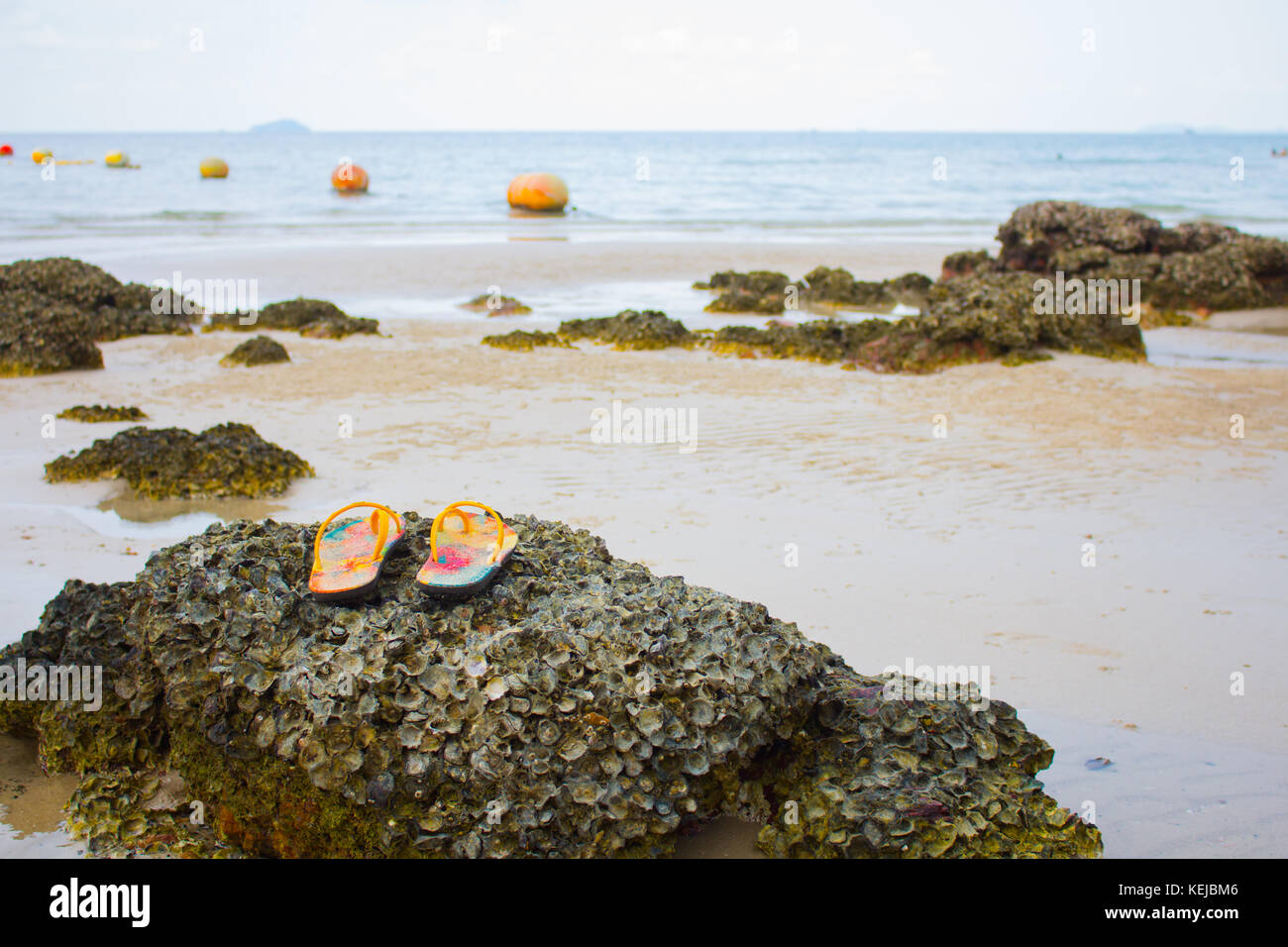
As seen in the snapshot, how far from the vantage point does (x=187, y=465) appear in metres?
6.36

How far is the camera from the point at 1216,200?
41812mm

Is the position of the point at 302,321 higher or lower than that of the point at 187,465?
higher

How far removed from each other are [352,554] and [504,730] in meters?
0.89

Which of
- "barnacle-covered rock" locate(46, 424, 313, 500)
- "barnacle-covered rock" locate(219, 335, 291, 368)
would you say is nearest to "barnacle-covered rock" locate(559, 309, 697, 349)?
"barnacle-covered rock" locate(219, 335, 291, 368)

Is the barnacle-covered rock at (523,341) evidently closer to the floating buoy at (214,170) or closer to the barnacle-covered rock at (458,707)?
the barnacle-covered rock at (458,707)

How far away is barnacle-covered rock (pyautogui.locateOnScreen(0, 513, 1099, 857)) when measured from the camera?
249cm

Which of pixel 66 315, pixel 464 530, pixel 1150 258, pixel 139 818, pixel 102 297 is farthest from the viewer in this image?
pixel 1150 258

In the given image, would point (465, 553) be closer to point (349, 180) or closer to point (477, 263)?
point (477, 263)

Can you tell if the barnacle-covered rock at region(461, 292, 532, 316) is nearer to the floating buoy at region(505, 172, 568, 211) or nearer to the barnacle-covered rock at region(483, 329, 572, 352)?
the barnacle-covered rock at region(483, 329, 572, 352)

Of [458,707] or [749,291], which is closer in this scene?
[458,707]

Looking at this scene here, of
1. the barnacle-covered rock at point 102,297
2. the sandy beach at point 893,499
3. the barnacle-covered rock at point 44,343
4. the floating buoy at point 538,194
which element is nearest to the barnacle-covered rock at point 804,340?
the sandy beach at point 893,499

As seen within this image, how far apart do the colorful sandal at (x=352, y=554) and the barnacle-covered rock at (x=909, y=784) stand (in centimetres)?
127

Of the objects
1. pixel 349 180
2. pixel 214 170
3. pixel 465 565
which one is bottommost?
pixel 465 565

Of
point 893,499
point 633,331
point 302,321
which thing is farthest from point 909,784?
point 302,321
